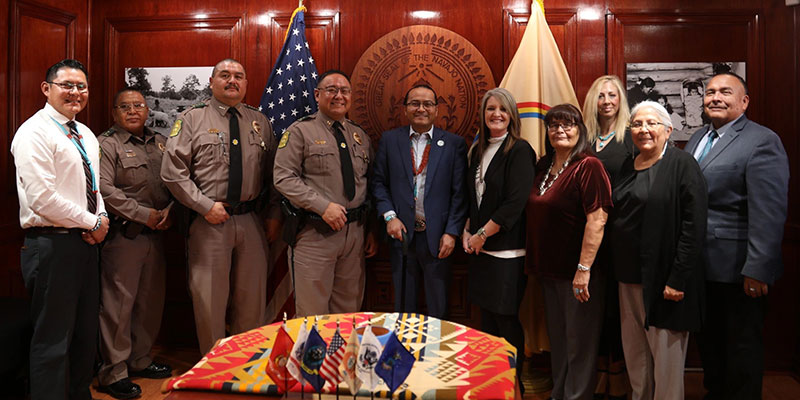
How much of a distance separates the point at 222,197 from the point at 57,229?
907 millimetres

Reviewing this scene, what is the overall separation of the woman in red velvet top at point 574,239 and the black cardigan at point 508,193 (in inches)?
4.7

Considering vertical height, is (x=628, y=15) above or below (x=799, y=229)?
above

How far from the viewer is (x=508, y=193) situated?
9.96 ft

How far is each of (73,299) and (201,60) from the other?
2019 millimetres

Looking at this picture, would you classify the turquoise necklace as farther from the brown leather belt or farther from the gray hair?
the brown leather belt

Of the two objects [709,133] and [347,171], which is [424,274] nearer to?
[347,171]

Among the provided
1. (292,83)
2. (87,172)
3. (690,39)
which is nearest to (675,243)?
(690,39)

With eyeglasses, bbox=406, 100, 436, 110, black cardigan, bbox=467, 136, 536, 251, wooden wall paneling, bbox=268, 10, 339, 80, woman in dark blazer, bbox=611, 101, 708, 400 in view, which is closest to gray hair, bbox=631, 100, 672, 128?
woman in dark blazer, bbox=611, 101, 708, 400

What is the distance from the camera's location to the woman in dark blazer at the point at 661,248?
2.59 metres

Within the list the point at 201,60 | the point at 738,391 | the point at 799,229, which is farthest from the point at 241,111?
the point at 799,229

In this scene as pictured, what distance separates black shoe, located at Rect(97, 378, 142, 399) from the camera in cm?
326

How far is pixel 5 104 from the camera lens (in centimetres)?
344

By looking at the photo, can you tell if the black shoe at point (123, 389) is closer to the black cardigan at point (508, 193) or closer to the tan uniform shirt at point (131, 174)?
the tan uniform shirt at point (131, 174)

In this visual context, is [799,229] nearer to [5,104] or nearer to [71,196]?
[71,196]
